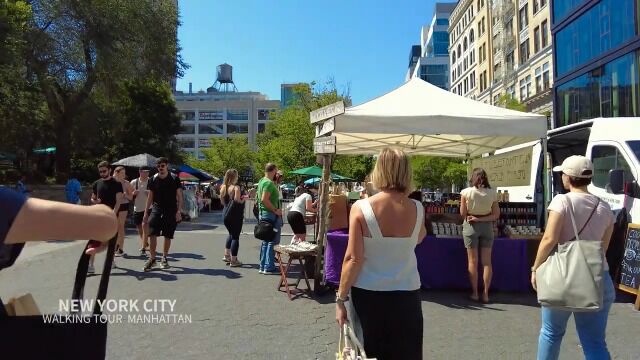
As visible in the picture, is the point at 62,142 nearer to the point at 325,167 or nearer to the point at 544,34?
the point at 325,167

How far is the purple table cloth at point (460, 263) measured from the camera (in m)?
6.98

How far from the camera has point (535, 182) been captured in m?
9.91

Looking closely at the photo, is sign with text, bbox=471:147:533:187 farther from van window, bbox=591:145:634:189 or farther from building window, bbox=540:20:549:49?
building window, bbox=540:20:549:49

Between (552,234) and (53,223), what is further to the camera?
(552,234)

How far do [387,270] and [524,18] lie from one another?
175 feet

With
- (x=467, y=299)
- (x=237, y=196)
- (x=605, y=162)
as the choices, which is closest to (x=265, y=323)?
(x=467, y=299)

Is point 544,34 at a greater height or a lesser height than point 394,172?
greater

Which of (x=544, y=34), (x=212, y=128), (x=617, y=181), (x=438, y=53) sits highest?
(x=438, y=53)

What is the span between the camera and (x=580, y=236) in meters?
3.39

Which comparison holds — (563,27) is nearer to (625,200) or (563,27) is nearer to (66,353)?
(625,200)

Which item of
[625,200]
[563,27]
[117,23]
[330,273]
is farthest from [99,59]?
[563,27]

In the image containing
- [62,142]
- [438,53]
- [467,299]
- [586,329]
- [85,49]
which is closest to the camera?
[586,329]

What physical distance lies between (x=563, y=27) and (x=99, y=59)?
2681cm

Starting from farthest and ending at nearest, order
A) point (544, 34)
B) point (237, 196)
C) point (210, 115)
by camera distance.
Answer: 1. point (210, 115)
2. point (544, 34)
3. point (237, 196)
